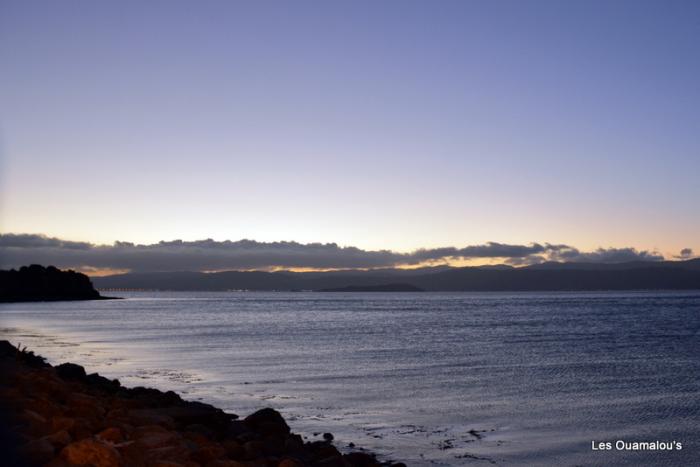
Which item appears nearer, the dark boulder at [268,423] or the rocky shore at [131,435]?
the rocky shore at [131,435]

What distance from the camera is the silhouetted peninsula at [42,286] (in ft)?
544

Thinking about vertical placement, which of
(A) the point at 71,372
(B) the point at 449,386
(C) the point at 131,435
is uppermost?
(C) the point at 131,435

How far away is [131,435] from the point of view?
10.2 metres

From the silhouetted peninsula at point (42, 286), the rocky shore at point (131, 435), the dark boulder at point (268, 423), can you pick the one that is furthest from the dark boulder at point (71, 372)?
the silhouetted peninsula at point (42, 286)

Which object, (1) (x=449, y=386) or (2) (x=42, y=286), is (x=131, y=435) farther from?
(2) (x=42, y=286)

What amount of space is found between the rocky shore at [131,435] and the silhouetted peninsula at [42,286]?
160 m

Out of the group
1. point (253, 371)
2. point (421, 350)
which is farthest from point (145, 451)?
point (421, 350)

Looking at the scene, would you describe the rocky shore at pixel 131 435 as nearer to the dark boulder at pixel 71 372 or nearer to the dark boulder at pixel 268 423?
the dark boulder at pixel 268 423

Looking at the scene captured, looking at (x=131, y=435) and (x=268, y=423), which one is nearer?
(x=131, y=435)

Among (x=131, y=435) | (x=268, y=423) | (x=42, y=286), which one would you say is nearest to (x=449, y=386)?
(x=268, y=423)

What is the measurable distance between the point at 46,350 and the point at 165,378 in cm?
1548

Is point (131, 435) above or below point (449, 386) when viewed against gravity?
above

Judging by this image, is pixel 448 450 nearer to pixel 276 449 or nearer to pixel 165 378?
pixel 276 449

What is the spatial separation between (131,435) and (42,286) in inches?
7188
